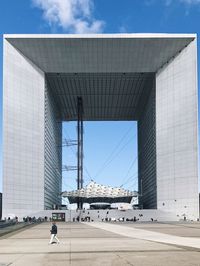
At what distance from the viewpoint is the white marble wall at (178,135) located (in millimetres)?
100750

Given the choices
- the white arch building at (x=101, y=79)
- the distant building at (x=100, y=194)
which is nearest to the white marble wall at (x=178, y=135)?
the white arch building at (x=101, y=79)

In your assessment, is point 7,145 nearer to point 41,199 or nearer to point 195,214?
point 41,199

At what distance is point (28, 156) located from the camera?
106 meters

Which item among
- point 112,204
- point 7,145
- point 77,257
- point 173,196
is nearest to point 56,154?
point 112,204

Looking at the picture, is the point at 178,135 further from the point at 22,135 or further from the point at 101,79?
the point at 22,135

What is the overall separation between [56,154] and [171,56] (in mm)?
45999

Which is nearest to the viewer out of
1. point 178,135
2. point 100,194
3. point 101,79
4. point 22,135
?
point 178,135

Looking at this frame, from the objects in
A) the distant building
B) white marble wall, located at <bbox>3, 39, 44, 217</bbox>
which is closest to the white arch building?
white marble wall, located at <bbox>3, 39, 44, 217</bbox>

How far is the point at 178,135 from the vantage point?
104 metres

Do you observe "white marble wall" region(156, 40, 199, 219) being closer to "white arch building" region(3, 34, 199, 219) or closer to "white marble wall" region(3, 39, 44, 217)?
"white arch building" region(3, 34, 199, 219)

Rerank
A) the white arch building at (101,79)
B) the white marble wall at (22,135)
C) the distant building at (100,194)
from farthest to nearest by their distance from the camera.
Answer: the distant building at (100,194)
the white marble wall at (22,135)
the white arch building at (101,79)

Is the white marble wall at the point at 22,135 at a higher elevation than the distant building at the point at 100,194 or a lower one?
higher

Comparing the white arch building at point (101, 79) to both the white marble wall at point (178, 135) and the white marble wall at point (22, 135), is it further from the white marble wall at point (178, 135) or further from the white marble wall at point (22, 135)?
the white marble wall at point (178, 135)

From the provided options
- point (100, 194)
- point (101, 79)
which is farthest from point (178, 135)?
point (100, 194)
